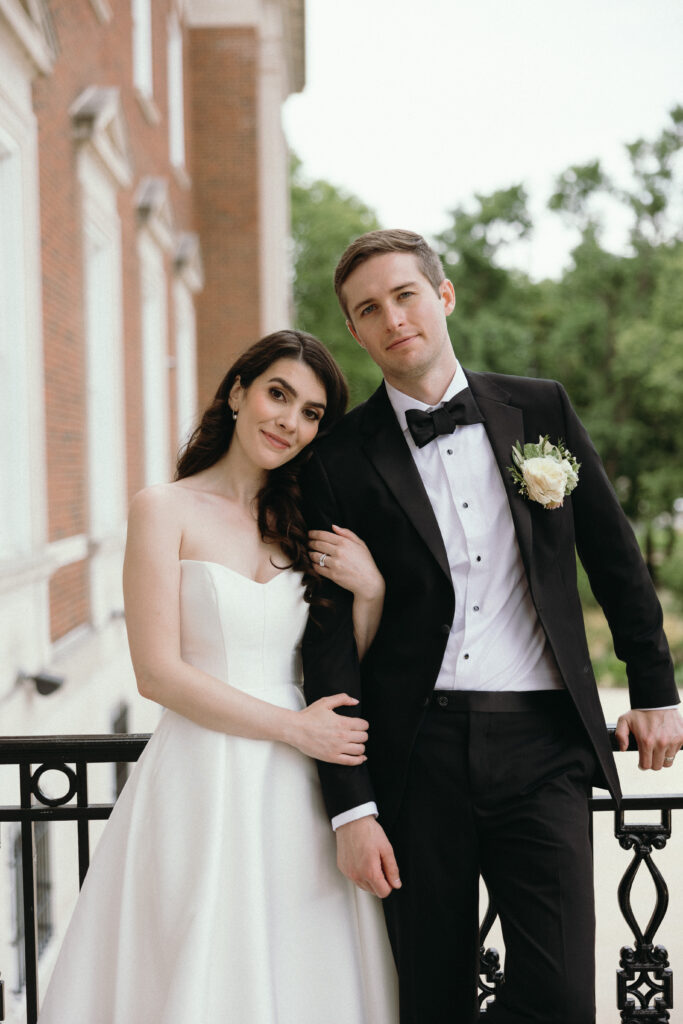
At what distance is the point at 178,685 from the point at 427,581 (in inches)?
27.6

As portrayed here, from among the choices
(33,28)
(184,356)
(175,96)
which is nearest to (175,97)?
(175,96)

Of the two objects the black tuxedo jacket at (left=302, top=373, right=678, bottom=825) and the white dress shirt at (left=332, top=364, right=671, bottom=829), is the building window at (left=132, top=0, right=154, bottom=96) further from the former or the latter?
the white dress shirt at (left=332, top=364, right=671, bottom=829)

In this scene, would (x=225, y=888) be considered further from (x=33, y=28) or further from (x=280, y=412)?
(x=33, y=28)

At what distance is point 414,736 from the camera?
247cm

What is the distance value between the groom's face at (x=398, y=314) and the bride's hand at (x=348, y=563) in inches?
18.5

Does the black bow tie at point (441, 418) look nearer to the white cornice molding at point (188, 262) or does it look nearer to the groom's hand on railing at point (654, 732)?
the groom's hand on railing at point (654, 732)

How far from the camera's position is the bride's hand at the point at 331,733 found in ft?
8.13

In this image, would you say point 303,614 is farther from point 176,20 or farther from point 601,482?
point 176,20

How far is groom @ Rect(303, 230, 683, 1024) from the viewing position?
2432mm

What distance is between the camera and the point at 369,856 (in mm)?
2430

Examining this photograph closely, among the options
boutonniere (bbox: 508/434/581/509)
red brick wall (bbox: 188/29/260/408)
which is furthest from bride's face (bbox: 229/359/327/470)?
red brick wall (bbox: 188/29/260/408)

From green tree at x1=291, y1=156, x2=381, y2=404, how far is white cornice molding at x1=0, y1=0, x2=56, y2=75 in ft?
95.6

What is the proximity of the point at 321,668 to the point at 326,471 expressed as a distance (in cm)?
54

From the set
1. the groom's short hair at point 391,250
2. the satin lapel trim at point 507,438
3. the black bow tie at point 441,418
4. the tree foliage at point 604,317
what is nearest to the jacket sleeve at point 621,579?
the satin lapel trim at point 507,438
